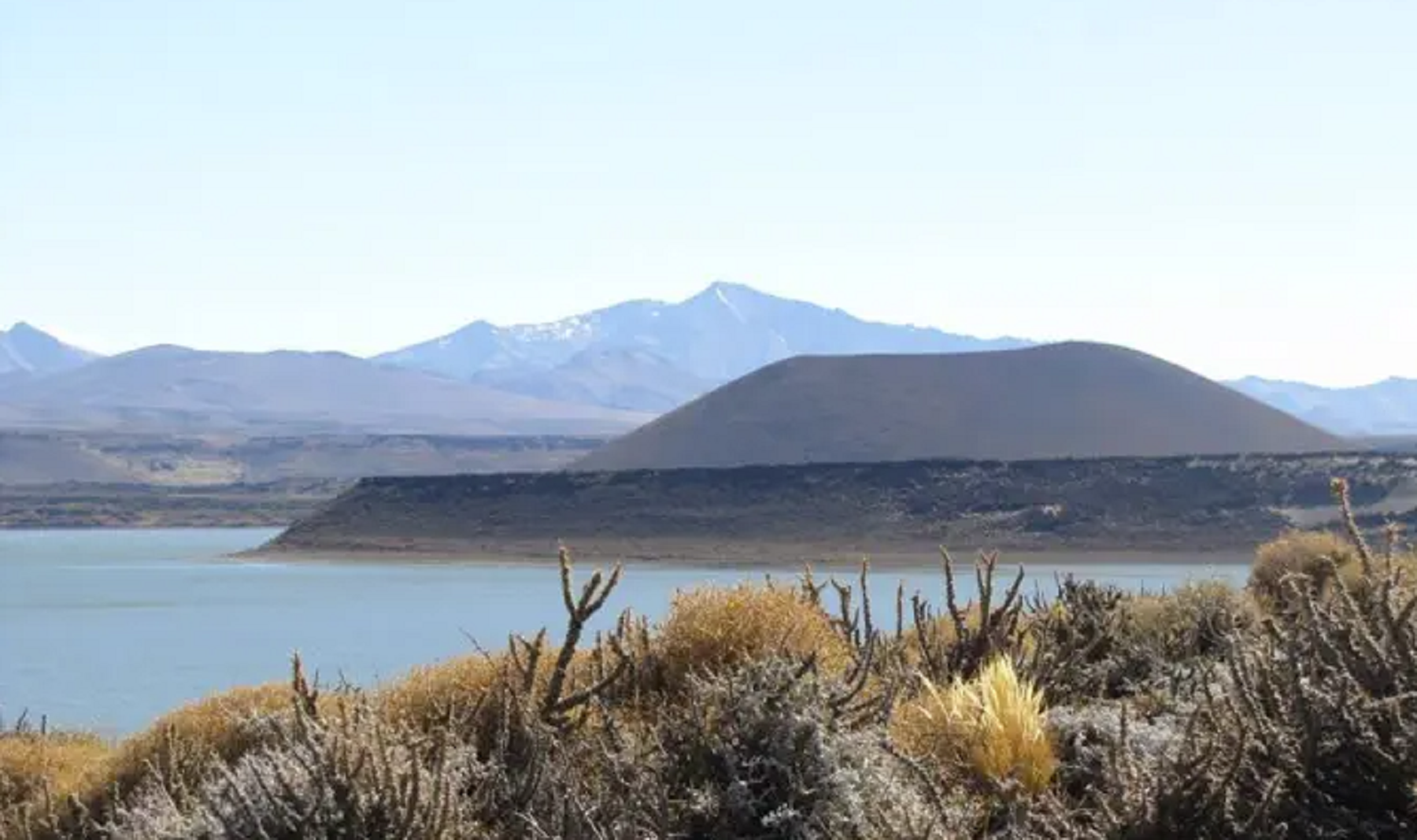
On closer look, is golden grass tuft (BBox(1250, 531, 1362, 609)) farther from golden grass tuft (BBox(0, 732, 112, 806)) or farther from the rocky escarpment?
the rocky escarpment

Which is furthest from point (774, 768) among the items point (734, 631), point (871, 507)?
point (871, 507)

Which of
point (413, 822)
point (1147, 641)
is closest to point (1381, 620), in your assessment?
point (413, 822)

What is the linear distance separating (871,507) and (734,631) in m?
89.9

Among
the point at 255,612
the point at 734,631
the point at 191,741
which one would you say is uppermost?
the point at 734,631

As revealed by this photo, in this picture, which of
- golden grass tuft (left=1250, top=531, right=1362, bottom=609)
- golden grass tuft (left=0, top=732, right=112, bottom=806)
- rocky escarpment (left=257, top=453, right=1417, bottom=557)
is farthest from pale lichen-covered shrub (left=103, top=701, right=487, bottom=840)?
rocky escarpment (left=257, top=453, right=1417, bottom=557)

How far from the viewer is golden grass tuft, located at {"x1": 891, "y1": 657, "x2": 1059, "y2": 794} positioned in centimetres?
955

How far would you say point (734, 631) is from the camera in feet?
40.7

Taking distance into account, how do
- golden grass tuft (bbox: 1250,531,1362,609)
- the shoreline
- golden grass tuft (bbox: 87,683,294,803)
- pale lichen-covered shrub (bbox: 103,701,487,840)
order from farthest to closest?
the shoreline
golden grass tuft (bbox: 1250,531,1362,609)
golden grass tuft (bbox: 87,683,294,803)
pale lichen-covered shrub (bbox: 103,701,487,840)

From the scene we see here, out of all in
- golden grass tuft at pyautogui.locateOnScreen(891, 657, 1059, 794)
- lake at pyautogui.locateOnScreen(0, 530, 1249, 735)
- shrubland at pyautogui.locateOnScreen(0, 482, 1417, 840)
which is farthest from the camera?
lake at pyautogui.locateOnScreen(0, 530, 1249, 735)

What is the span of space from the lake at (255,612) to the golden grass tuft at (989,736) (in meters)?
14.1

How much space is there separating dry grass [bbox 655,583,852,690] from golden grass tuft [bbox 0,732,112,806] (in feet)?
16.4

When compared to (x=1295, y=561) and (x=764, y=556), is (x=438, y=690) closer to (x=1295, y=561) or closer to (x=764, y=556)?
(x=1295, y=561)

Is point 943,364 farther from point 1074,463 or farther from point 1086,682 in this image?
point 1086,682

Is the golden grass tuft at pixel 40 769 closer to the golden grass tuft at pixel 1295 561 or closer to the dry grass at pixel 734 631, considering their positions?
the dry grass at pixel 734 631
